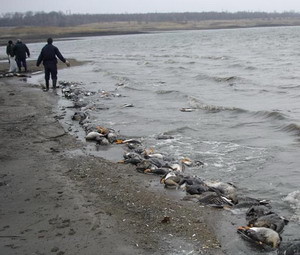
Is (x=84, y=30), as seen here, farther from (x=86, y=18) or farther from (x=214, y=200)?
(x=214, y=200)

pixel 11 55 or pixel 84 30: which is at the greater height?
pixel 84 30

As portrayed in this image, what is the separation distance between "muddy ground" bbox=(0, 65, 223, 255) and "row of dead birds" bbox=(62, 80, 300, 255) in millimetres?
254

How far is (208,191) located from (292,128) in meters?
5.43

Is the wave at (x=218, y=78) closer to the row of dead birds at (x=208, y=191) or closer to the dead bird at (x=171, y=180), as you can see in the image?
the row of dead birds at (x=208, y=191)

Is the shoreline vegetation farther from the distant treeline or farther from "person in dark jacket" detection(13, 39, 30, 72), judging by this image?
"person in dark jacket" detection(13, 39, 30, 72)

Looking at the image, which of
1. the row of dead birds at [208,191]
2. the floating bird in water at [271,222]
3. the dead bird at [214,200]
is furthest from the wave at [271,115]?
the floating bird in water at [271,222]

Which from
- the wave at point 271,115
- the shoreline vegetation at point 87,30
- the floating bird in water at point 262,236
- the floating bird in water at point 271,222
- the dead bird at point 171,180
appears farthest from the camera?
the shoreline vegetation at point 87,30

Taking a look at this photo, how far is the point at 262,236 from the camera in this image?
4602 mm

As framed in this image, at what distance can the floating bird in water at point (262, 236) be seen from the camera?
4555mm

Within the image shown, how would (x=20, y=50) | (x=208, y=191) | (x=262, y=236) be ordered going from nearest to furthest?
(x=262, y=236) → (x=208, y=191) → (x=20, y=50)

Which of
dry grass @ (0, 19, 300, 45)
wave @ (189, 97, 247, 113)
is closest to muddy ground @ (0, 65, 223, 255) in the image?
wave @ (189, 97, 247, 113)

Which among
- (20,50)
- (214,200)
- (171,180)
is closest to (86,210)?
(171,180)

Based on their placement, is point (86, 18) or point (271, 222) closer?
point (271, 222)

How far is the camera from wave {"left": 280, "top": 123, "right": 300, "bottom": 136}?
398 inches
